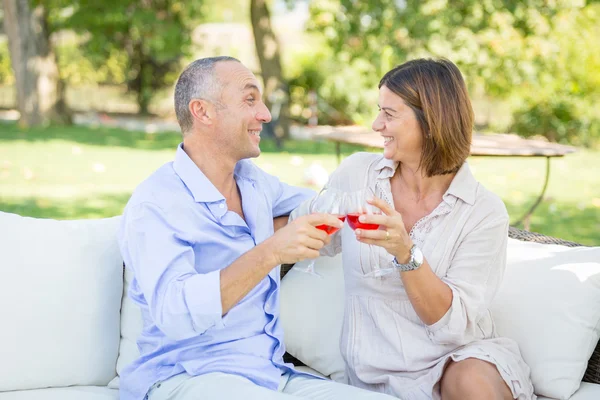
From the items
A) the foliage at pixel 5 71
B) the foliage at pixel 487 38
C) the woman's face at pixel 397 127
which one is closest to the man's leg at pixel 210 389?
the woman's face at pixel 397 127

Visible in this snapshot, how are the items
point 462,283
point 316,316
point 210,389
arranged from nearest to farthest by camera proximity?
point 210,389 → point 462,283 → point 316,316

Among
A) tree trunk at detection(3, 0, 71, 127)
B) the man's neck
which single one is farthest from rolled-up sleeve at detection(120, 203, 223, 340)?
tree trunk at detection(3, 0, 71, 127)

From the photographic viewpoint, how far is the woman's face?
2.79 metres

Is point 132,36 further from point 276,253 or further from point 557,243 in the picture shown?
point 276,253

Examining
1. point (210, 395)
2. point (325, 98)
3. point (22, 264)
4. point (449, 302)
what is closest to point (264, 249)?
point (210, 395)

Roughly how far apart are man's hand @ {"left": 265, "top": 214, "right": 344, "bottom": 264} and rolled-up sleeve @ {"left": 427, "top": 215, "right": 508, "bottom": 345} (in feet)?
2.20

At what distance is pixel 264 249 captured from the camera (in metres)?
2.28

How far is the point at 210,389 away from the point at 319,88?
1850 cm

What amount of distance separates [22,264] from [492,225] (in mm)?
1842

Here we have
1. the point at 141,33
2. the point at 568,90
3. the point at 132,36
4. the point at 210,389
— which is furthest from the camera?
the point at 132,36

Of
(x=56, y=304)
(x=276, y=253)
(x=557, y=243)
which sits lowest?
(x=56, y=304)

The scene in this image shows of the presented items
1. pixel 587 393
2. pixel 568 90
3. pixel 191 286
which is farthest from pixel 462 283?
pixel 568 90

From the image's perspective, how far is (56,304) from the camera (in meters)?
2.93

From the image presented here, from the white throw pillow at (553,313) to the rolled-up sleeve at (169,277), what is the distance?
4.26ft
